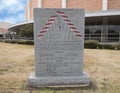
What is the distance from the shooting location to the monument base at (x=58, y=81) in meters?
6.85

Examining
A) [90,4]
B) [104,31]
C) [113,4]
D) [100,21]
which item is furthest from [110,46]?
[90,4]

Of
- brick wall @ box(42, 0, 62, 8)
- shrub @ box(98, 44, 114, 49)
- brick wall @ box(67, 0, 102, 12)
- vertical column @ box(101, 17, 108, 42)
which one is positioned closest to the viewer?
shrub @ box(98, 44, 114, 49)

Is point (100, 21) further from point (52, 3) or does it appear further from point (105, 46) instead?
point (105, 46)

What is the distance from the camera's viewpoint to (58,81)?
271 inches

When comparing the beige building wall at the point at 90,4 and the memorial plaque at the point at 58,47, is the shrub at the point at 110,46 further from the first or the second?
the memorial plaque at the point at 58,47

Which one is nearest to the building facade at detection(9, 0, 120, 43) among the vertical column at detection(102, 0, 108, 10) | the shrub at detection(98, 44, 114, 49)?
the vertical column at detection(102, 0, 108, 10)

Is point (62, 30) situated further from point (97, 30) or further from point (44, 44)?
point (97, 30)

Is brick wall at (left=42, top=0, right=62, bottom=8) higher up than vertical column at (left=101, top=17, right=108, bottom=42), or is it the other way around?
brick wall at (left=42, top=0, right=62, bottom=8)

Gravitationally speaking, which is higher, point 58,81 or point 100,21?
point 100,21

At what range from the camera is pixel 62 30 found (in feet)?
22.9

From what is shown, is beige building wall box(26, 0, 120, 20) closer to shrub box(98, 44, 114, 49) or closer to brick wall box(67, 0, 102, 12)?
brick wall box(67, 0, 102, 12)

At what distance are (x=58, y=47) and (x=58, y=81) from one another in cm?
104

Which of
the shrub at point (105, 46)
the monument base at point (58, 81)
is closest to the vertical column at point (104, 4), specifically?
the shrub at point (105, 46)

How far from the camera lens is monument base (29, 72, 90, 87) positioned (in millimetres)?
6852
